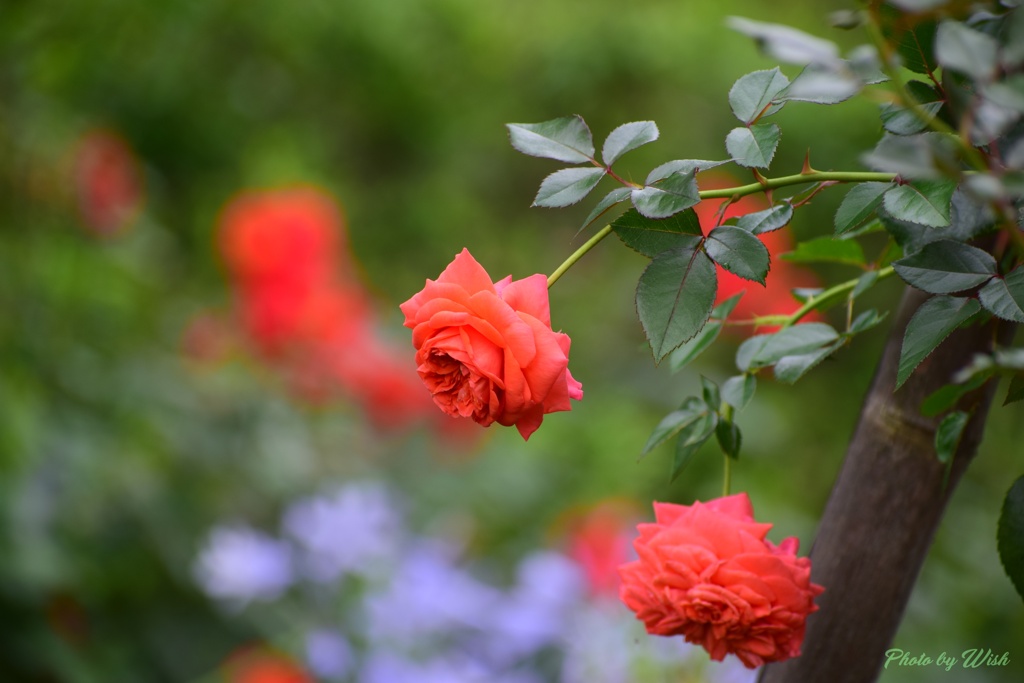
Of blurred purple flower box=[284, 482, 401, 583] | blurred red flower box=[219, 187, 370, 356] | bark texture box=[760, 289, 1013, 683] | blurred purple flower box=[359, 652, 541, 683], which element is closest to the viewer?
bark texture box=[760, 289, 1013, 683]

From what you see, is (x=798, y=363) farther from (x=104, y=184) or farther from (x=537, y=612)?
(x=104, y=184)

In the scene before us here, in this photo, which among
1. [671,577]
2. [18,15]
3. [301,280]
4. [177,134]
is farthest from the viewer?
[177,134]

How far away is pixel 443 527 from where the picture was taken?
1.69 m

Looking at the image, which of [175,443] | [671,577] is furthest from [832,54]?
[175,443]

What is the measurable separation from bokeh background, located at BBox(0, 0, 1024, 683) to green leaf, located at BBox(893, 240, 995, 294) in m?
0.37

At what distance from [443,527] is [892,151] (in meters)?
1.47

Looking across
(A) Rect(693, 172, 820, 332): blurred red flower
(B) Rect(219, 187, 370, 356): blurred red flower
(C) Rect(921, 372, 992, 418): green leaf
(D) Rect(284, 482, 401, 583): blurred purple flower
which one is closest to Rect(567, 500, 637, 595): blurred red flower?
(D) Rect(284, 482, 401, 583): blurred purple flower

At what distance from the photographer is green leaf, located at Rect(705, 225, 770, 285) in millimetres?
388

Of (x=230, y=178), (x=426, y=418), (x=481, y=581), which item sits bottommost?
(x=481, y=581)

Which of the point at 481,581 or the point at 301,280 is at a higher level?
the point at 301,280

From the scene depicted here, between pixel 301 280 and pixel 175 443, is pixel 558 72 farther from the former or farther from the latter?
pixel 175 443

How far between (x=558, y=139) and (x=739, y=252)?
0.32 feet

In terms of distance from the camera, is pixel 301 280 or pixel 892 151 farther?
pixel 301 280

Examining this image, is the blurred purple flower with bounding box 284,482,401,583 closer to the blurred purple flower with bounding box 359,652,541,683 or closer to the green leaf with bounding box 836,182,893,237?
the blurred purple flower with bounding box 359,652,541,683
